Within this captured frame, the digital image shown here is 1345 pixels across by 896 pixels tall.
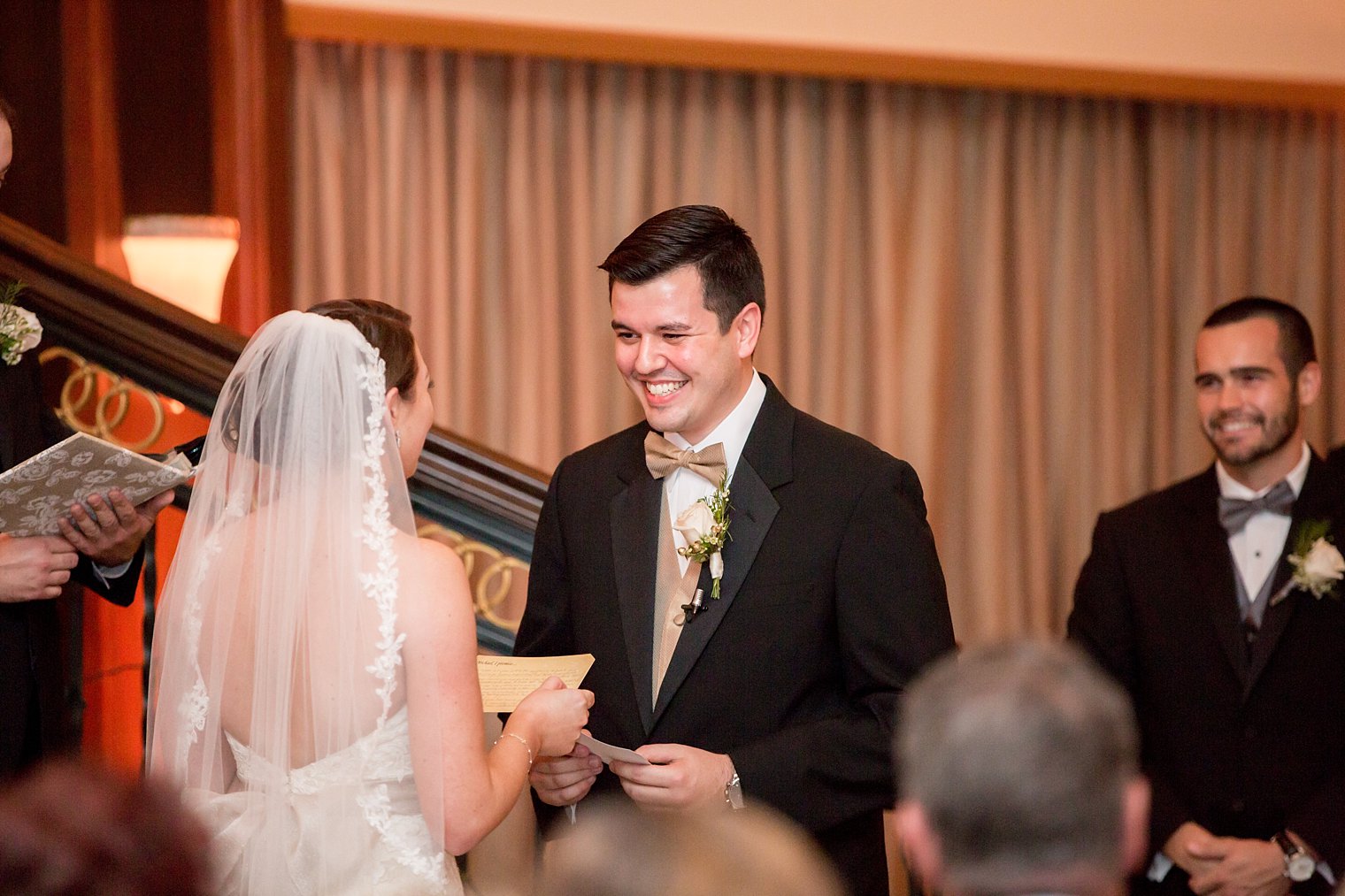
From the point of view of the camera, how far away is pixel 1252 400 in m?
3.77

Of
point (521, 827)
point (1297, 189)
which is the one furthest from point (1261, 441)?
point (1297, 189)

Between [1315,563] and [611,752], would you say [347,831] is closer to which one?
[611,752]

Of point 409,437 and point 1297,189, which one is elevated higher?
point 1297,189

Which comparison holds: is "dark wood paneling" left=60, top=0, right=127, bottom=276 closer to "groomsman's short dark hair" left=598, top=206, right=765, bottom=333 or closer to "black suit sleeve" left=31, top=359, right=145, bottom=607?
"black suit sleeve" left=31, top=359, right=145, bottom=607

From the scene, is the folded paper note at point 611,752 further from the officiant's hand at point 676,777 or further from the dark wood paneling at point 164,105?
the dark wood paneling at point 164,105

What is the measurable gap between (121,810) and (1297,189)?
755 cm

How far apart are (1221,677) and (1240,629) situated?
0.43ft

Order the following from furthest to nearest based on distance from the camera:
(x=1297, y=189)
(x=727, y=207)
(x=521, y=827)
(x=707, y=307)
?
(x=1297, y=189)
(x=727, y=207)
(x=521, y=827)
(x=707, y=307)

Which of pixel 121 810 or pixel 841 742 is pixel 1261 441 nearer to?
pixel 841 742

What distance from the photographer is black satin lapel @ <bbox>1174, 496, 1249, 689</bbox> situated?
3607 millimetres

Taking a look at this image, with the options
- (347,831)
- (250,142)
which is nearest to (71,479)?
(347,831)

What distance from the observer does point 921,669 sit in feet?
8.81

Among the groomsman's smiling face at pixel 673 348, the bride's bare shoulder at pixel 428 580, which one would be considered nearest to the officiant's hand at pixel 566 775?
the bride's bare shoulder at pixel 428 580

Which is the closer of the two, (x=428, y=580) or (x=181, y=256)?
(x=428, y=580)
